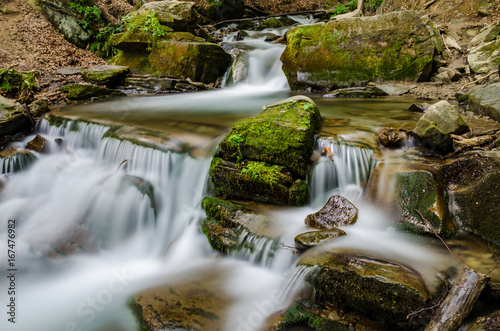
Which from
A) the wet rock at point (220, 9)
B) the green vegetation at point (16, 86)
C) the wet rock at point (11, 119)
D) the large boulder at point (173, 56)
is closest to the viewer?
the wet rock at point (11, 119)

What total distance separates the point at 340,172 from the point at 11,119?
6578mm

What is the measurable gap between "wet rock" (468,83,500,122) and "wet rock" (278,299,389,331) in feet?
15.5

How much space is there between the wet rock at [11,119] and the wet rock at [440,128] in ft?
24.8

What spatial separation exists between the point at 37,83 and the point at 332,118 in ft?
27.8

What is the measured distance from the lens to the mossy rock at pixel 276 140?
12.8 feet

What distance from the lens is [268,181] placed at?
151 inches

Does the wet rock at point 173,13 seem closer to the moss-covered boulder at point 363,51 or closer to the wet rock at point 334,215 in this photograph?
the moss-covered boulder at point 363,51

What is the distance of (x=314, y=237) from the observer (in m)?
3.17

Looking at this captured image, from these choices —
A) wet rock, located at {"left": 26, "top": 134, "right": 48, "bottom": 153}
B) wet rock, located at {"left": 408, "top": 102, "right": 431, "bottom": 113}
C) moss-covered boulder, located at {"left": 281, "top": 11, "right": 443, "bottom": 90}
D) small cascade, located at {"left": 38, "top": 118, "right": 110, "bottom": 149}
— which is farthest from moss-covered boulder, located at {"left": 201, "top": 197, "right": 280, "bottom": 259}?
moss-covered boulder, located at {"left": 281, "top": 11, "right": 443, "bottom": 90}

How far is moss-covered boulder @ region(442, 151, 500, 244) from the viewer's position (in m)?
3.03

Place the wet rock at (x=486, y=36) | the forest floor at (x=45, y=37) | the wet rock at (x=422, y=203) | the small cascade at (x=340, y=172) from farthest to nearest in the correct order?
1. the forest floor at (x=45, y=37)
2. the wet rock at (x=486, y=36)
3. the small cascade at (x=340, y=172)
4. the wet rock at (x=422, y=203)

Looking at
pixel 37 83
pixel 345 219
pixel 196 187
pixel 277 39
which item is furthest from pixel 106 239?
pixel 277 39

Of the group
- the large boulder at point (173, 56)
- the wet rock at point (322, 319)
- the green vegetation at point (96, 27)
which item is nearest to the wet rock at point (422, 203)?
the wet rock at point (322, 319)

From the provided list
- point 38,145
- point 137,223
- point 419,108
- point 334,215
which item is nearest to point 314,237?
point 334,215
